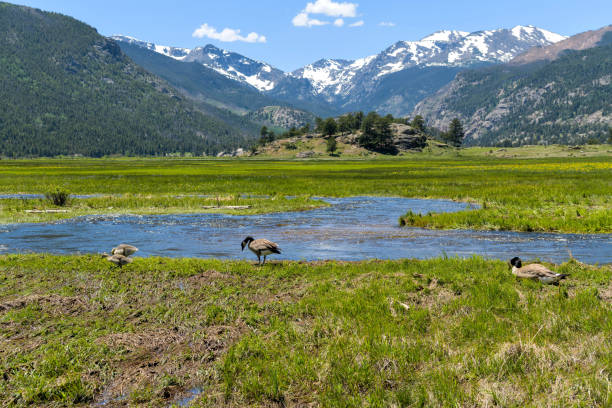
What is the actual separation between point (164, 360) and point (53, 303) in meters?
5.57

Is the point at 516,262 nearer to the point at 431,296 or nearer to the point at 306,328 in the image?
the point at 431,296

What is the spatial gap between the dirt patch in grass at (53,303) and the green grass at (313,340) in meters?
0.05

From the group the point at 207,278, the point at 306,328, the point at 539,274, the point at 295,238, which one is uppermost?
the point at 539,274

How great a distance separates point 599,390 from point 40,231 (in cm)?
3079

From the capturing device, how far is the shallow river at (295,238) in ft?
72.2

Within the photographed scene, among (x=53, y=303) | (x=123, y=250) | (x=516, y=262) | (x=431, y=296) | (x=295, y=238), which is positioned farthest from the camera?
(x=295, y=238)

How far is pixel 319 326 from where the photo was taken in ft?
35.0

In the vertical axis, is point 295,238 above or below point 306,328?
below

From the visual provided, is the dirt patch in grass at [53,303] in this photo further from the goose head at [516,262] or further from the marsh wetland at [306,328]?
the goose head at [516,262]

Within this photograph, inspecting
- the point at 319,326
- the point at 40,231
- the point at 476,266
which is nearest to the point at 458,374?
the point at 319,326

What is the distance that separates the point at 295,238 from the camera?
1050 inches

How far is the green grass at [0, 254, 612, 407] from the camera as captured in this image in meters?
7.91

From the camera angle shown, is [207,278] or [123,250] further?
[123,250]

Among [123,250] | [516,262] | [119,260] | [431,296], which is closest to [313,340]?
[431,296]
